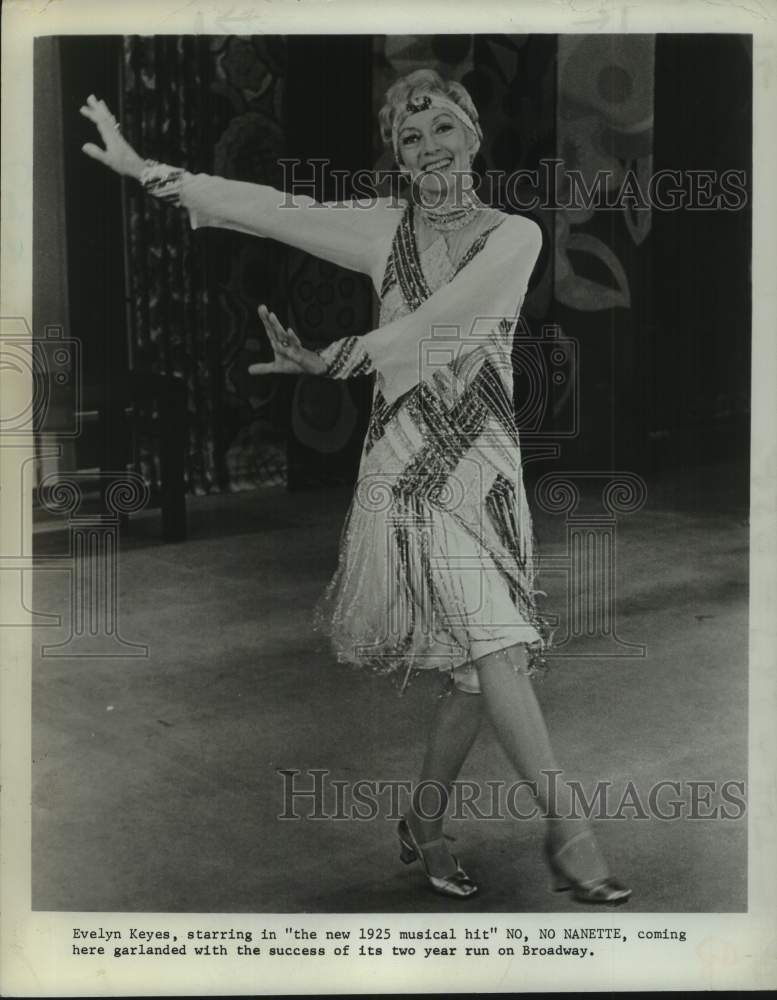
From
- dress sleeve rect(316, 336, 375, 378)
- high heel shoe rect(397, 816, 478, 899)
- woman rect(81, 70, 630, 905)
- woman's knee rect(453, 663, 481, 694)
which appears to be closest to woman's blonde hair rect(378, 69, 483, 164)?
woman rect(81, 70, 630, 905)

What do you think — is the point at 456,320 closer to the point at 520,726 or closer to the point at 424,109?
the point at 424,109

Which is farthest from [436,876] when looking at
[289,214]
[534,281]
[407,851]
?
[289,214]

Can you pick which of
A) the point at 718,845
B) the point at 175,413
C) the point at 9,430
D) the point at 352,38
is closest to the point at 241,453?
the point at 175,413

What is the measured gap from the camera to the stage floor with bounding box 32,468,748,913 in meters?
5.25

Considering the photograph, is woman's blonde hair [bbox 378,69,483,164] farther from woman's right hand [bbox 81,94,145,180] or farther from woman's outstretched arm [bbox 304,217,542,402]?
woman's right hand [bbox 81,94,145,180]

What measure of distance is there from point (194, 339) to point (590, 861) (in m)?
1.48

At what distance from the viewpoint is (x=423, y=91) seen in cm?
525

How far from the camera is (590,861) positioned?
5.25m

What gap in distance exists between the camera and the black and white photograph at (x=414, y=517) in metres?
5.25

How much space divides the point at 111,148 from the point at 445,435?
98 cm

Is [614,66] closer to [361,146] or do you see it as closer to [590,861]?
[361,146]

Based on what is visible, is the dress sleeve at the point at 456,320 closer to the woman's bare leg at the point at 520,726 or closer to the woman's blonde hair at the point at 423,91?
the woman's blonde hair at the point at 423,91

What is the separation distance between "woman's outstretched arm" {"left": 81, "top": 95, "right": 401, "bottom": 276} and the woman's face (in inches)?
3.8

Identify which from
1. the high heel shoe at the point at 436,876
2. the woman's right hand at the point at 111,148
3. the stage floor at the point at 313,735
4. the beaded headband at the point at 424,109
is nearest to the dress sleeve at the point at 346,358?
the stage floor at the point at 313,735
